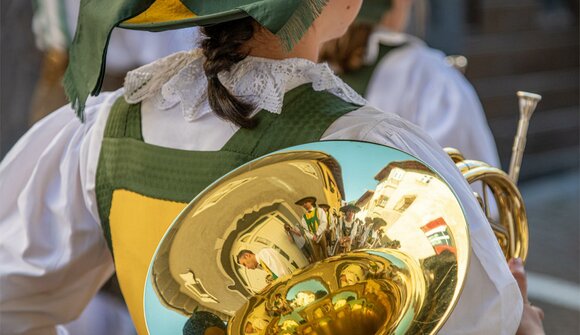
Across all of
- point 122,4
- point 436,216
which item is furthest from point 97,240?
point 436,216

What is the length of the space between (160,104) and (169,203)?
0.57ft

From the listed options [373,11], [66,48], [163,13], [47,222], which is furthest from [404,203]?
[66,48]

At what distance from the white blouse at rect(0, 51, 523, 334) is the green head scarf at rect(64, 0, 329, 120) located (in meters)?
0.08

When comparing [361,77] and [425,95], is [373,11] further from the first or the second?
[425,95]

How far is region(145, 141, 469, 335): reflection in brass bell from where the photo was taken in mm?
1378

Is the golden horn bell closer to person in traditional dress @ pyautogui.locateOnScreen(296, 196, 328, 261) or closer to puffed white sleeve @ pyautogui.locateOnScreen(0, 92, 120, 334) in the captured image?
person in traditional dress @ pyautogui.locateOnScreen(296, 196, 328, 261)

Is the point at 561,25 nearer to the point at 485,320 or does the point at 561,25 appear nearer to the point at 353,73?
the point at 353,73

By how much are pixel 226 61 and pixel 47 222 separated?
0.49 m

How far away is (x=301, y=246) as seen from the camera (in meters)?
1.41

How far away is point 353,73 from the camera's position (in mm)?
3504

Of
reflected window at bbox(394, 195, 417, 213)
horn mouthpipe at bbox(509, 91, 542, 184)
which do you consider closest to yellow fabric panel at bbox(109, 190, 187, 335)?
reflected window at bbox(394, 195, 417, 213)

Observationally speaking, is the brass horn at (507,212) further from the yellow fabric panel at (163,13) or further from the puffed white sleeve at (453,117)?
the puffed white sleeve at (453,117)

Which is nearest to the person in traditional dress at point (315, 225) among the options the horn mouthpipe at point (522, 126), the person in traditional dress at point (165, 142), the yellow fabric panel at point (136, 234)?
the person in traditional dress at point (165, 142)

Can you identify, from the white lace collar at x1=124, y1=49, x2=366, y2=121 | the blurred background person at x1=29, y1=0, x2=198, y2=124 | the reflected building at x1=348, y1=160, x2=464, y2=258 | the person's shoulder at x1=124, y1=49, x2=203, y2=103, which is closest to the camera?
the reflected building at x1=348, y1=160, x2=464, y2=258
